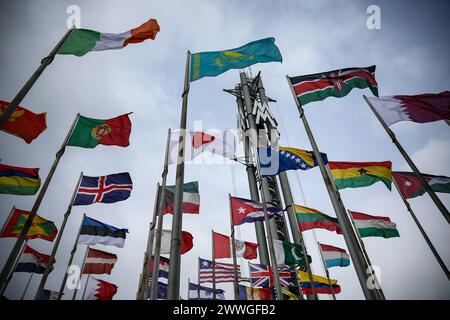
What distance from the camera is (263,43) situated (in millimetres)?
11742

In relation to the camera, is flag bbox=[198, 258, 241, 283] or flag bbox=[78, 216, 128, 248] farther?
flag bbox=[198, 258, 241, 283]

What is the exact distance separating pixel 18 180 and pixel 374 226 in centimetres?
2201

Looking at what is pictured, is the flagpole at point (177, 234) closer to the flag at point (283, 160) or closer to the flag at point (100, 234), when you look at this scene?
the flag at point (283, 160)

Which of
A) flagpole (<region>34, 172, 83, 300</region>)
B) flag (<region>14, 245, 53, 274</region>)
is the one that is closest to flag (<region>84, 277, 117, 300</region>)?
flag (<region>14, 245, 53, 274</region>)

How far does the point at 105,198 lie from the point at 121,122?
4713 millimetres

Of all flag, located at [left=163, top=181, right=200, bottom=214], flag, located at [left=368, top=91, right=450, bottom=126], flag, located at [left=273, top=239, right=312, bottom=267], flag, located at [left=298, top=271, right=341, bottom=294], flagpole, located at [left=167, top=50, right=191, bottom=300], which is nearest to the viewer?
flagpole, located at [left=167, top=50, right=191, bottom=300]

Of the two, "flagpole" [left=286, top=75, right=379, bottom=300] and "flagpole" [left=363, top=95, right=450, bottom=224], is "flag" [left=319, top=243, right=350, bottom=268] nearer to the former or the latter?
→ "flagpole" [left=363, top=95, right=450, bottom=224]

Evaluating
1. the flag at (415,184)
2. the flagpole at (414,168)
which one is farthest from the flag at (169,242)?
the flag at (415,184)

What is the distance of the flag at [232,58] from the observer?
33.6 ft

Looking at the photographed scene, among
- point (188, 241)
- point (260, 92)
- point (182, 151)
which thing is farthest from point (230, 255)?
point (260, 92)

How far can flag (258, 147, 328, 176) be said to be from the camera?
12.9m

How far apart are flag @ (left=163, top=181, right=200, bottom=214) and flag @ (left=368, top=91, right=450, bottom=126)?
1061cm

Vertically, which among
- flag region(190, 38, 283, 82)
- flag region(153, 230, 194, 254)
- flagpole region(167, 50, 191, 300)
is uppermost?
flag region(190, 38, 283, 82)

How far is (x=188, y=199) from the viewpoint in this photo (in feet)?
46.5
